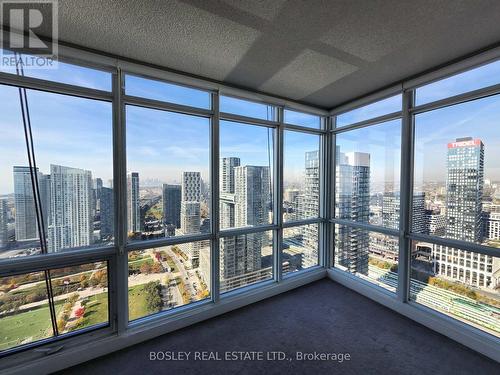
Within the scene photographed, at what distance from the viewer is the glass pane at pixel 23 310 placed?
1.87 m

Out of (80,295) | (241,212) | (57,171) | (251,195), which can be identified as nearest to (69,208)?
(57,171)

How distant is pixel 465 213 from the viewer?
2340 mm

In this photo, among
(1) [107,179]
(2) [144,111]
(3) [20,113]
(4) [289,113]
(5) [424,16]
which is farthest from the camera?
(4) [289,113]

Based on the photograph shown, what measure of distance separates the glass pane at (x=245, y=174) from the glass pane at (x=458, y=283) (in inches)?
78.9

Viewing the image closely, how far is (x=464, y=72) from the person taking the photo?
229 cm

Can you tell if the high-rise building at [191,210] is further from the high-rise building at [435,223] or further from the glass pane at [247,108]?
the high-rise building at [435,223]

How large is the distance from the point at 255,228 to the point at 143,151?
1.77 m

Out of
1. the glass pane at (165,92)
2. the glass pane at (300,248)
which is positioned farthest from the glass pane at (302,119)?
the glass pane at (300,248)

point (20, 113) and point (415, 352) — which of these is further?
point (415, 352)

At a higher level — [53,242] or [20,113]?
[20,113]

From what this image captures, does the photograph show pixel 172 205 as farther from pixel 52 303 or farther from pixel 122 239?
pixel 52 303

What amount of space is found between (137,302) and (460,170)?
381cm

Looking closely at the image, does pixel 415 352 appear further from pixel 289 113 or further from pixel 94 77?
pixel 94 77

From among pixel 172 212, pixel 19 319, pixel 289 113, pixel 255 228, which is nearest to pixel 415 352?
pixel 255 228
